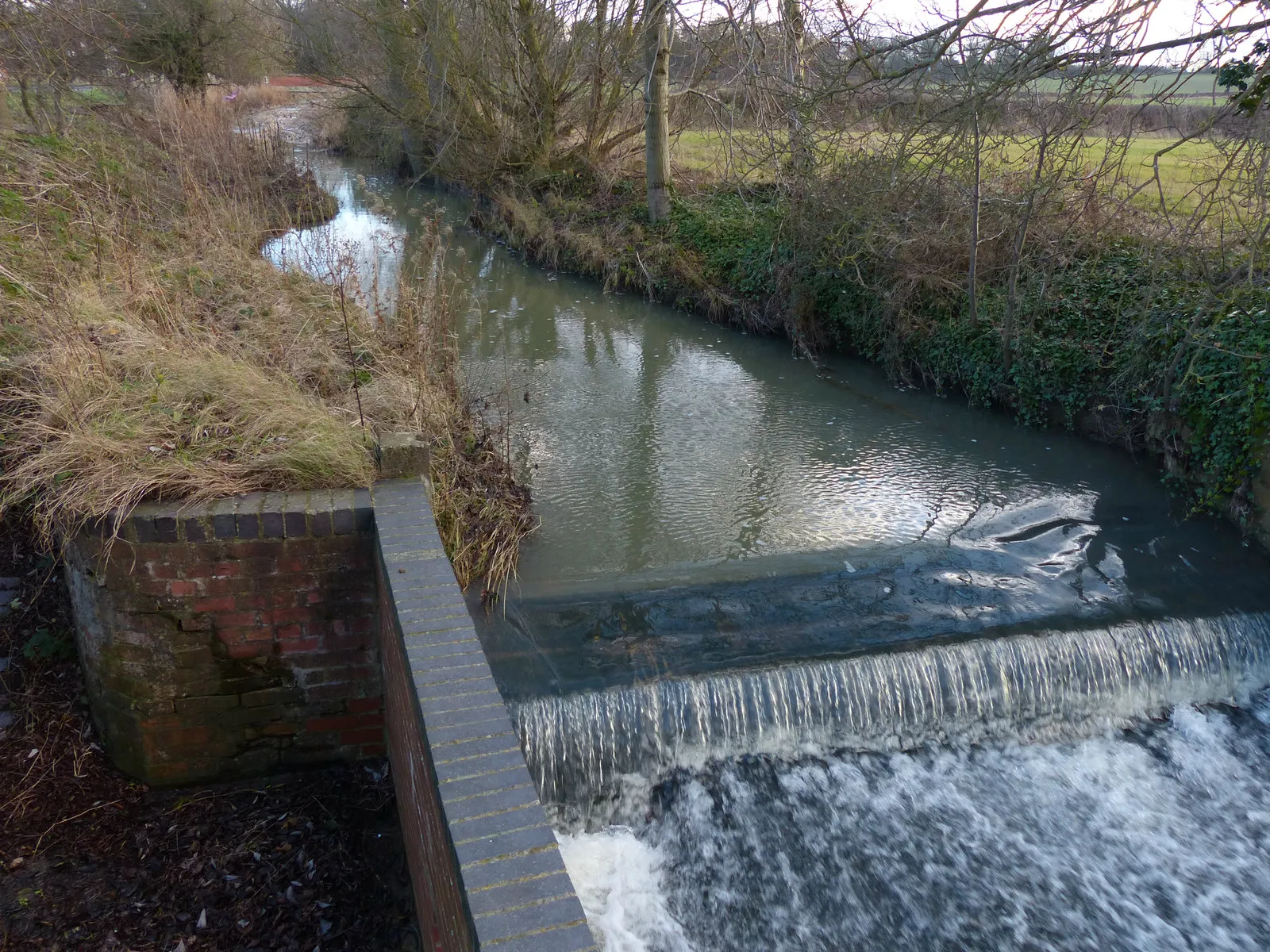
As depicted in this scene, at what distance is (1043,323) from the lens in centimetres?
930

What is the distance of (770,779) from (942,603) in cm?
180

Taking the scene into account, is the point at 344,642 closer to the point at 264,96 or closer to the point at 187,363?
the point at 187,363

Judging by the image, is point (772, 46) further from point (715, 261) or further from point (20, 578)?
point (715, 261)

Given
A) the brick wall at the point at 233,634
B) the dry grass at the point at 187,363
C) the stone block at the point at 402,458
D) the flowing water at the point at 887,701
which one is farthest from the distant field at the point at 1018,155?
the brick wall at the point at 233,634

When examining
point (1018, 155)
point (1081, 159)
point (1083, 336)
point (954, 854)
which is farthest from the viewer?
point (1018, 155)

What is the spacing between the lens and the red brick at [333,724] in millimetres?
4254

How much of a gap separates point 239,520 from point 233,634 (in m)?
0.55

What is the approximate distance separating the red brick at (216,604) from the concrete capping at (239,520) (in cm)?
28

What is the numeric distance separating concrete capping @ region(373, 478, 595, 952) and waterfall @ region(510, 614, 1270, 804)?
125 cm

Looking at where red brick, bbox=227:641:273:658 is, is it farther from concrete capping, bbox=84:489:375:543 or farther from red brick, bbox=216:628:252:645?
concrete capping, bbox=84:489:375:543

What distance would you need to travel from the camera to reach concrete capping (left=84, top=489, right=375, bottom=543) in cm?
383

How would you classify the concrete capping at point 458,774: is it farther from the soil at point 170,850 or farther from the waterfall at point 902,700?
the waterfall at point 902,700

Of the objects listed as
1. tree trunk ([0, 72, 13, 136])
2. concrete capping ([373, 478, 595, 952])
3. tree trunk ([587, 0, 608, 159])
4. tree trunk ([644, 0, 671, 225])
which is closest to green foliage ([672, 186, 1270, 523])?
tree trunk ([644, 0, 671, 225])

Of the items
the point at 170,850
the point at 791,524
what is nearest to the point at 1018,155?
the point at 791,524
